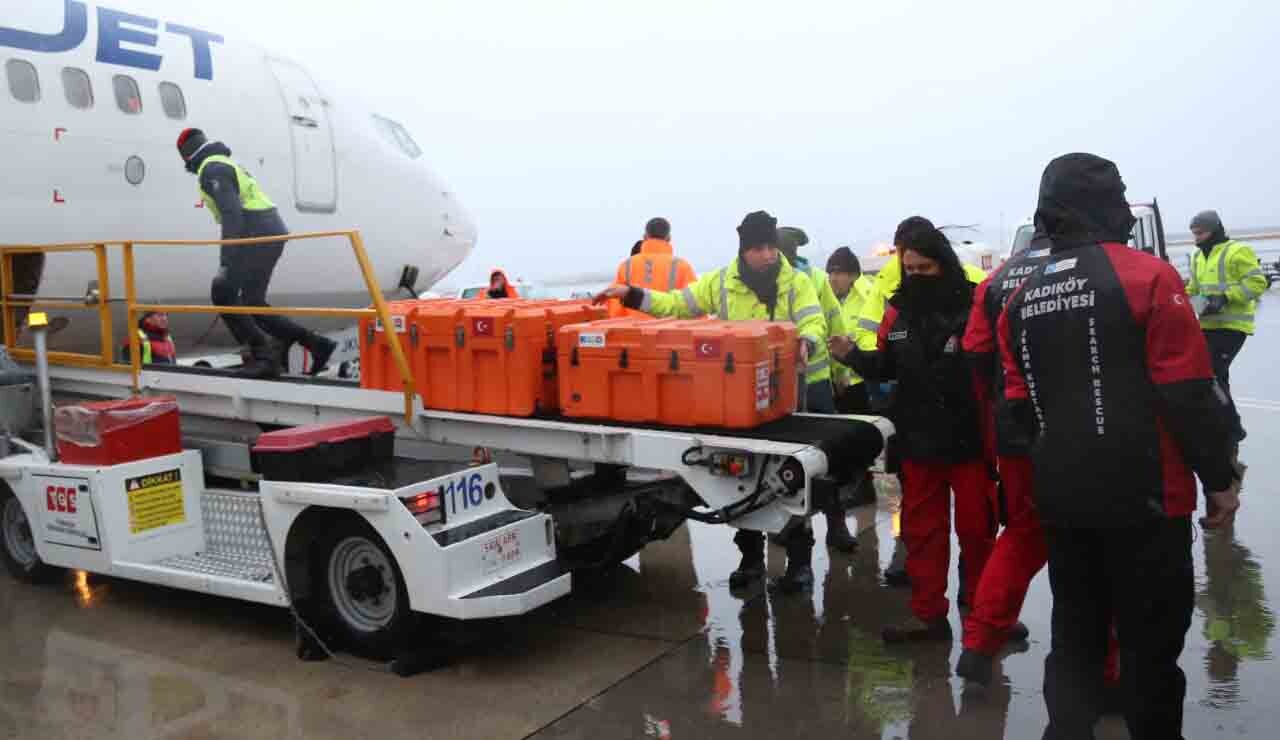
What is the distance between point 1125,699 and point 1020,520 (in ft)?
3.07

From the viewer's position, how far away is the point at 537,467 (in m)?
5.29

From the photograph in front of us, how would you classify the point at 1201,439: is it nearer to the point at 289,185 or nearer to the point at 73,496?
the point at 73,496

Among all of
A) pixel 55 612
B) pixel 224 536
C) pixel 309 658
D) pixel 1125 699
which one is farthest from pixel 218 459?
pixel 1125 699

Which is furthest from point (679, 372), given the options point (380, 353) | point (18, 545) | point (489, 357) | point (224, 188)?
point (18, 545)

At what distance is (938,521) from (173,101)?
19.6ft

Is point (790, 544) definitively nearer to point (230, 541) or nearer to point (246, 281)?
point (230, 541)

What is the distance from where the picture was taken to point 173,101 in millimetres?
7566

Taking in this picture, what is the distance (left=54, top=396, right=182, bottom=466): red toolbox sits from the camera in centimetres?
540

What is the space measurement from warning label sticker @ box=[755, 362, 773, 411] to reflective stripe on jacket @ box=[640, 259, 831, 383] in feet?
2.02

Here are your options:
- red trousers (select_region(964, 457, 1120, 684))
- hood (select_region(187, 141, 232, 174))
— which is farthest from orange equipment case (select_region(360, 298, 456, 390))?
red trousers (select_region(964, 457, 1120, 684))

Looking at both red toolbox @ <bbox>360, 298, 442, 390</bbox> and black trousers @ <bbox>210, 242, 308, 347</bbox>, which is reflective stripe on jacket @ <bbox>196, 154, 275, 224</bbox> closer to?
black trousers @ <bbox>210, 242, 308, 347</bbox>

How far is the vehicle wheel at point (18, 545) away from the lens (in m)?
5.99

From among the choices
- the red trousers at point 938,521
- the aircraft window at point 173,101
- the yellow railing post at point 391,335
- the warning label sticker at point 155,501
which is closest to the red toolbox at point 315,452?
the yellow railing post at point 391,335

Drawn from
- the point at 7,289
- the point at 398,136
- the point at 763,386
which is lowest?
the point at 763,386
